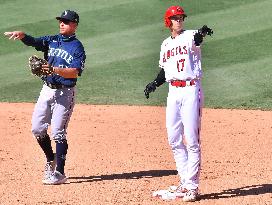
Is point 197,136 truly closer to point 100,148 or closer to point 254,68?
point 100,148

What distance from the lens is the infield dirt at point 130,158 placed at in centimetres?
807

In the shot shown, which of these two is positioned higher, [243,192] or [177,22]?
[177,22]

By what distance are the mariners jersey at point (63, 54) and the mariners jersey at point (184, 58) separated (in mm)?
1204

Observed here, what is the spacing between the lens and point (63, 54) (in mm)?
8617

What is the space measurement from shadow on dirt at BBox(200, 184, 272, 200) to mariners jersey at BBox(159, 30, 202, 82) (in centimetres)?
129

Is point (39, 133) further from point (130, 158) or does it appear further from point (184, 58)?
point (184, 58)

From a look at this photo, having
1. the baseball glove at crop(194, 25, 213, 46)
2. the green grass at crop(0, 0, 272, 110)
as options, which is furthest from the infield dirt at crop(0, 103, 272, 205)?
the baseball glove at crop(194, 25, 213, 46)

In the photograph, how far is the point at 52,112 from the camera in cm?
877

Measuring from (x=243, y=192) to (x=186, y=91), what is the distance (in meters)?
1.31

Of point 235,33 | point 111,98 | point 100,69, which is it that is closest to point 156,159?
point 111,98

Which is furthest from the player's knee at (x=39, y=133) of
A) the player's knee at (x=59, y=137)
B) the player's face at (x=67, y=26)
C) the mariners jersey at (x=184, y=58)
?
the mariners jersey at (x=184, y=58)

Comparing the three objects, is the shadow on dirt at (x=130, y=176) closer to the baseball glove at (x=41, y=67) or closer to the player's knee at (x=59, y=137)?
the player's knee at (x=59, y=137)

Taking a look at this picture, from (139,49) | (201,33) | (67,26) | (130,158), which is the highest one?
(201,33)

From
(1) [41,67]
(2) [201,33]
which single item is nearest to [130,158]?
(1) [41,67]
